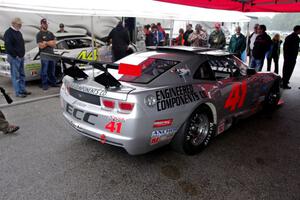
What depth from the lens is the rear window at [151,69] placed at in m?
2.77

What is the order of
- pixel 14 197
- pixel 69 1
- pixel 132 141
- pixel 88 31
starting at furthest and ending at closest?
1. pixel 88 31
2. pixel 69 1
3. pixel 132 141
4. pixel 14 197

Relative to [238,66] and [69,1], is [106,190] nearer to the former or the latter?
[238,66]

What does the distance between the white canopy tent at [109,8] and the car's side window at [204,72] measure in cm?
350

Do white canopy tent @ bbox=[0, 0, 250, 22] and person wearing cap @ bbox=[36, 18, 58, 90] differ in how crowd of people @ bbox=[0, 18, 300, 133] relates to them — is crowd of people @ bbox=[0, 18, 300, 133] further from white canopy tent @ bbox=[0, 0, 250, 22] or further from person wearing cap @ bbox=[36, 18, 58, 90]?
white canopy tent @ bbox=[0, 0, 250, 22]

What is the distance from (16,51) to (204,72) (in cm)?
433

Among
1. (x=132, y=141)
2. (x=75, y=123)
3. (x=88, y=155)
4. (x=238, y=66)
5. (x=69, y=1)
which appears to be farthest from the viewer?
(x=69, y=1)

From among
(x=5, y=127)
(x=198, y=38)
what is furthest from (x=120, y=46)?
(x=5, y=127)

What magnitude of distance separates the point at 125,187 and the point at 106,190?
0.19m

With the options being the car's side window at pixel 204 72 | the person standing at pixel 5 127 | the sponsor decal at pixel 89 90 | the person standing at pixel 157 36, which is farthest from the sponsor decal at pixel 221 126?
the person standing at pixel 157 36

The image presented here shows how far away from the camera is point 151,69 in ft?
9.68

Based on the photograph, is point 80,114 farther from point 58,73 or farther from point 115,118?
point 58,73

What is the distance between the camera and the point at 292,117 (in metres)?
4.57

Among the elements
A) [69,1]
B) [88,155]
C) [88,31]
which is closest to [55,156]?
[88,155]

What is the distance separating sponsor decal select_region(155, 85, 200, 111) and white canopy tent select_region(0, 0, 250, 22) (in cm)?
351
